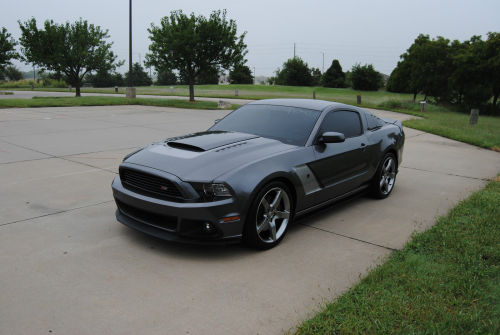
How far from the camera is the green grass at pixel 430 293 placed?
2.96 metres

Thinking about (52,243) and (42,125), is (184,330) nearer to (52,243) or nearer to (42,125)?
(52,243)

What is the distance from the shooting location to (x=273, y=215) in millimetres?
4375

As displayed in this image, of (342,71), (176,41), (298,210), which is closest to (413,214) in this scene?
(298,210)

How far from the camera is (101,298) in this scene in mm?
3318

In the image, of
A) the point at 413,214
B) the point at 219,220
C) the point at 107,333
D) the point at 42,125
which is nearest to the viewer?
the point at 107,333

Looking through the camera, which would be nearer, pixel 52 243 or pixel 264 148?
pixel 52 243

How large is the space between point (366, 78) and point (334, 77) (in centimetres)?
762

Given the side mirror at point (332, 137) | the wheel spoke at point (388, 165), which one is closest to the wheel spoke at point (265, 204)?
the side mirror at point (332, 137)

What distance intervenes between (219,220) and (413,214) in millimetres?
2988

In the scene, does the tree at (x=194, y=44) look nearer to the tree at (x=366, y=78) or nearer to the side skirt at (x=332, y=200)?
the side skirt at (x=332, y=200)

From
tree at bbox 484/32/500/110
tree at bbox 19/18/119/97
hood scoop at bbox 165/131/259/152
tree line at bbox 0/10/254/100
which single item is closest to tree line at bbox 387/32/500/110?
tree at bbox 484/32/500/110

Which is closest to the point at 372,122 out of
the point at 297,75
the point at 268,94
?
the point at 268,94

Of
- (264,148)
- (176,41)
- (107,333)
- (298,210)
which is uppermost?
(176,41)

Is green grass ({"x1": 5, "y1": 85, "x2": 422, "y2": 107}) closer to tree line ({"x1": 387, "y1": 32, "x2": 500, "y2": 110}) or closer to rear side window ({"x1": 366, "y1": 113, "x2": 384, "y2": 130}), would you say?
tree line ({"x1": 387, "y1": 32, "x2": 500, "y2": 110})
